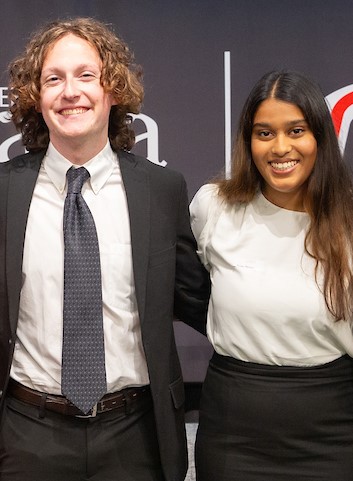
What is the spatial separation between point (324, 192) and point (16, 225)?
774 mm

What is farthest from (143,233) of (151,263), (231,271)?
(231,271)

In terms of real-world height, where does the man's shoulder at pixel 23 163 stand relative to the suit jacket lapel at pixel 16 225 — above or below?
above

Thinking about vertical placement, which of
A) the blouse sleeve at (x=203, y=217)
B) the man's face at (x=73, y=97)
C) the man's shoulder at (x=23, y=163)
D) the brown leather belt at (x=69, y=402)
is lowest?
the brown leather belt at (x=69, y=402)

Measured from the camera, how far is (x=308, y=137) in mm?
1962

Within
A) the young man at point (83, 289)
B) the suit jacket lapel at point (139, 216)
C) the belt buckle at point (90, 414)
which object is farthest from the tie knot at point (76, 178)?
the belt buckle at point (90, 414)

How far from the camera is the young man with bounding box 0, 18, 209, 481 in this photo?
188 cm

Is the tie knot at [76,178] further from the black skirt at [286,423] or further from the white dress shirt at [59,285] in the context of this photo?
the black skirt at [286,423]

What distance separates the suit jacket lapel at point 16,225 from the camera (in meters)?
1.86

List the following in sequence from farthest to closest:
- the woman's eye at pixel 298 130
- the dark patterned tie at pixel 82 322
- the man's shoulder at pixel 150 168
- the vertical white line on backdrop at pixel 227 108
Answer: the vertical white line on backdrop at pixel 227 108 → the man's shoulder at pixel 150 168 → the woman's eye at pixel 298 130 → the dark patterned tie at pixel 82 322

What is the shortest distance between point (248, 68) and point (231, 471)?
2030 millimetres

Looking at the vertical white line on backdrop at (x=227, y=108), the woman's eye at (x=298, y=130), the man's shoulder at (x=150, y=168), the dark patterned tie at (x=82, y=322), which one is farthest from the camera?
the vertical white line on backdrop at (x=227, y=108)

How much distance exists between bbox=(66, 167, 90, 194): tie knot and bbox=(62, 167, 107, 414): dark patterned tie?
0.07m

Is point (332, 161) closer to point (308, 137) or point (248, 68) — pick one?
point (308, 137)

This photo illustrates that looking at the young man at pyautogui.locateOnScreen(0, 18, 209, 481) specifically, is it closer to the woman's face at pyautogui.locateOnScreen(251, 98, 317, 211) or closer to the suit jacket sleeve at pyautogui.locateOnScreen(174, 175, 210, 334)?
the suit jacket sleeve at pyautogui.locateOnScreen(174, 175, 210, 334)
